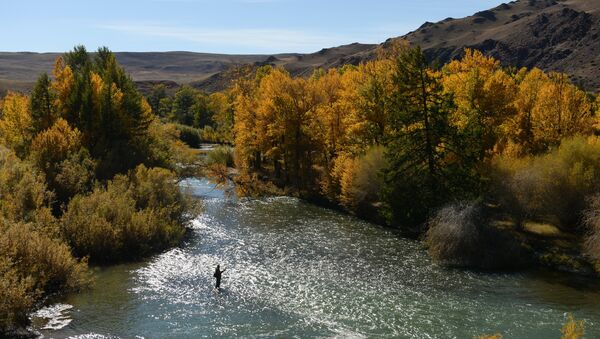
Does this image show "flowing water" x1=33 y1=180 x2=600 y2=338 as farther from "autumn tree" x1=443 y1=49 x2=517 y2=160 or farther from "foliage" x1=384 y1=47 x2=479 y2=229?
"autumn tree" x1=443 y1=49 x2=517 y2=160

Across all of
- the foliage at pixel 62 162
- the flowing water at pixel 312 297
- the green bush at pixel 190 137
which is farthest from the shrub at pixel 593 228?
the green bush at pixel 190 137

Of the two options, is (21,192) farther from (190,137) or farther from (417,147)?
(190,137)

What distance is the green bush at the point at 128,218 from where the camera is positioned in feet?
108

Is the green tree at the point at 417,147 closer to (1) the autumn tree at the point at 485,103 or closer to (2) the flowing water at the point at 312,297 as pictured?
(2) the flowing water at the point at 312,297

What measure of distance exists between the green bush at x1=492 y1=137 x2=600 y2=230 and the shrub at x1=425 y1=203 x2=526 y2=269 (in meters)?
3.92

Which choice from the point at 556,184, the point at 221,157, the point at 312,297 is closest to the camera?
the point at 312,297

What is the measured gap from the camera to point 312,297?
2761cm

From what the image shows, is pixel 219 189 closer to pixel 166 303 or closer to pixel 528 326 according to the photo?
pixel 166 303

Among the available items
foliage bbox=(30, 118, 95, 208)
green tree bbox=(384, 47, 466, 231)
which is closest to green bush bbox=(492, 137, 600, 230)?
green tree bbox=(384, 47, 466, 231)

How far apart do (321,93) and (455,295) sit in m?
34.4

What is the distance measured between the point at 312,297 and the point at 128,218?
581 inches

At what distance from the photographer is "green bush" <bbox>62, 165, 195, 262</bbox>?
108ft

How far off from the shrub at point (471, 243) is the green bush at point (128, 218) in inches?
717

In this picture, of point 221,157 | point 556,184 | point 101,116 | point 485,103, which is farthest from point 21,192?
point 221,157
